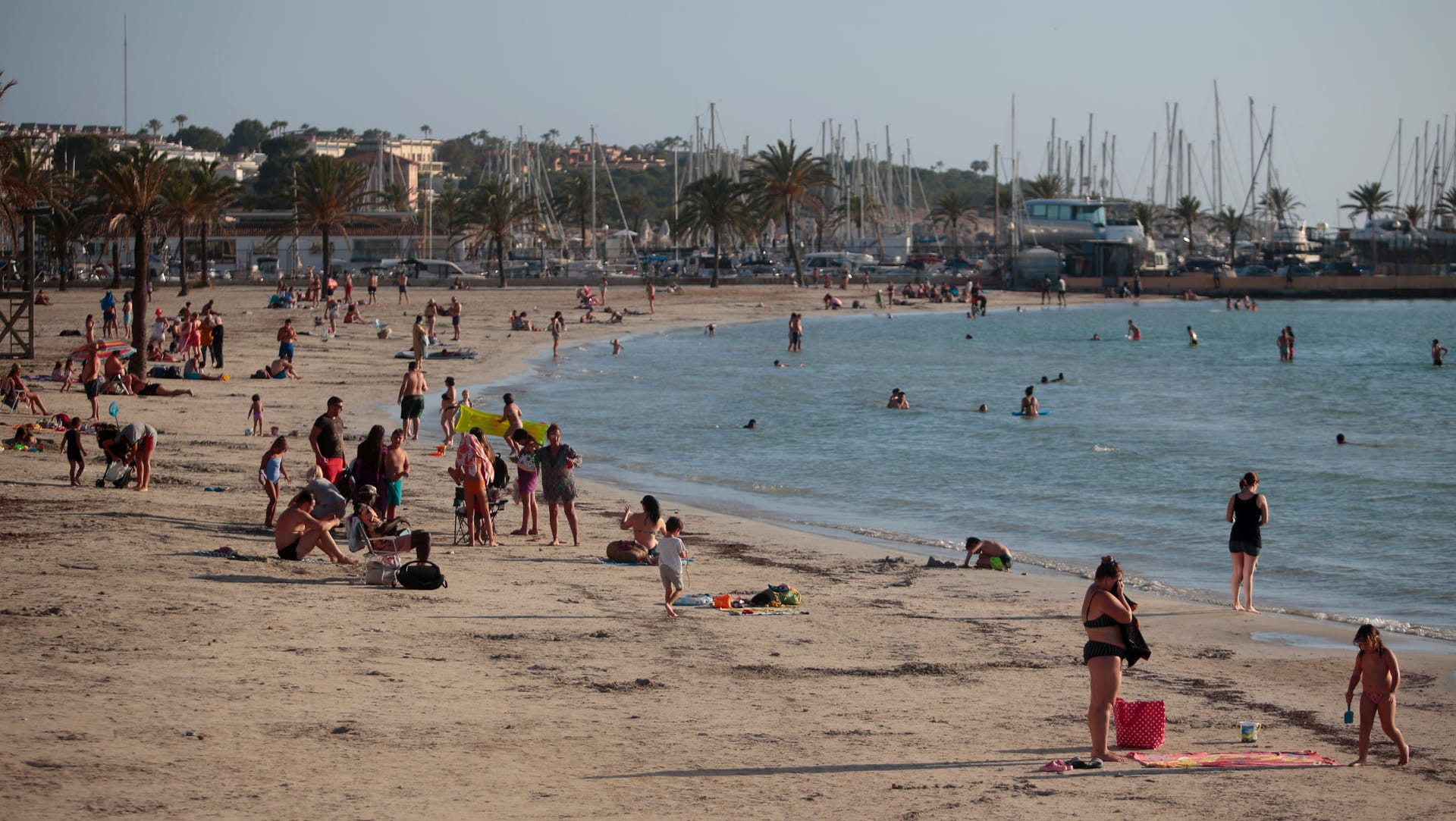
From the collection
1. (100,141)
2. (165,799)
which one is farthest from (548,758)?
(100,141)

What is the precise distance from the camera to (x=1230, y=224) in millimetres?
112125

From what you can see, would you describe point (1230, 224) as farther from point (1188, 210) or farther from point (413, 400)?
point (413, 400)

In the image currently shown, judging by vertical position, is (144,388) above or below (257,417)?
above

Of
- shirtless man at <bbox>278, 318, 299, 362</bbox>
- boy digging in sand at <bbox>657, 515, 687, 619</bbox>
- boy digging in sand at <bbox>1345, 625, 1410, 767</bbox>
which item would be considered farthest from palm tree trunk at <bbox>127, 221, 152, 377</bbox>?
boy digging in sand at <bbox>1345, 625, 1410, 767</bbox>

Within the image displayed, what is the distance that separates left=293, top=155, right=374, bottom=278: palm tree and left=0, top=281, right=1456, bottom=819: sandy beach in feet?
152

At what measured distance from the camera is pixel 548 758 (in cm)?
790

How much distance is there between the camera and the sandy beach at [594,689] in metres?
7.38

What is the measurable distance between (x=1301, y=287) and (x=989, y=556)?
86825 millimetres

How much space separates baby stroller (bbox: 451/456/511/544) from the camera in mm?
14617

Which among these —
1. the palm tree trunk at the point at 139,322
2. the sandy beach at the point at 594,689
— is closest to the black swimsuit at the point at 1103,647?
the sandy beach at the point at 594,689

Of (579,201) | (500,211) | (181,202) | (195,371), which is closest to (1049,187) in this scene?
(579,201)

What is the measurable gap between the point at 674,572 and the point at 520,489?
403 centimetres

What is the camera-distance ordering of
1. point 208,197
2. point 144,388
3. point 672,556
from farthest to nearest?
point 208,197
point 144,388
point 672,556

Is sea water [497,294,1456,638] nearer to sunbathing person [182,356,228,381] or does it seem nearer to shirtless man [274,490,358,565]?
sunbathing person [182,356,228,381]
